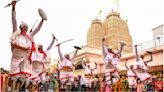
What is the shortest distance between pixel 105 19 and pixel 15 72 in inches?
1820

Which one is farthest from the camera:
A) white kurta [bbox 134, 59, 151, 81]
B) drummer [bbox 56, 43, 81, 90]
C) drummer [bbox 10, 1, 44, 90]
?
white kurta [bbox 134, 59, 151, 81]

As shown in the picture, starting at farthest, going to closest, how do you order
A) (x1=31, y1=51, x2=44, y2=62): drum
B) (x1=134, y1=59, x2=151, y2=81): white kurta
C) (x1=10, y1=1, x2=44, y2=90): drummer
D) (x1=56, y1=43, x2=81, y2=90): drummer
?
(x1=134, y1=59, x2=151, y2=81): white kurta → (x1=56, y1=43, x2=81, y2=90): drummer → (x1=31, y1=51, x2=44, y2=62): drum → (x1=10, y1=1, x2=44, y2=90): drummer

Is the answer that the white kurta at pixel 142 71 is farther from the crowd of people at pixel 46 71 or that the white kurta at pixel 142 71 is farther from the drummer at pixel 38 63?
the drummer at pixel 38 63

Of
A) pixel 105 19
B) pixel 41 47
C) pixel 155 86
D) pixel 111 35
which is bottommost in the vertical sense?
pixel 155 86

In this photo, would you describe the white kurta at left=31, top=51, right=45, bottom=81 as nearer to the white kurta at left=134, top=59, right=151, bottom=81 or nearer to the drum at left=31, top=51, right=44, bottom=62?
the drum at left=31, top=51, right=44, bottom=62

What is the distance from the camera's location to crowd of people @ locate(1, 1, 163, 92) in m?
6.81

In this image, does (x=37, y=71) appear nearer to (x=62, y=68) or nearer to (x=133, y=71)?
(x=62, y=68)

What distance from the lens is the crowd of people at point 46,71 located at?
6.81 m

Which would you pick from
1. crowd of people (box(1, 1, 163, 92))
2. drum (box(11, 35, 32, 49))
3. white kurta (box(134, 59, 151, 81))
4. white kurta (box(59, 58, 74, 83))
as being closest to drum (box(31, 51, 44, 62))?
crowd of people (box(1, 1, 163, 92))

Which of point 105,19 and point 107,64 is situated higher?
point 105,19

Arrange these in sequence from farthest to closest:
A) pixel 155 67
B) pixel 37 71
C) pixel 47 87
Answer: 1. pixel 155 67
2. pixel 47 87
3. pixel 37 71

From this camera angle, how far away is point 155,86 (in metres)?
Result: 14.4

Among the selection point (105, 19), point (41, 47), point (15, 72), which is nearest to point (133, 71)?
point (41, 47)

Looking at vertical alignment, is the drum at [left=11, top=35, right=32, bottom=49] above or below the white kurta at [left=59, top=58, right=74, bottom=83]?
above
